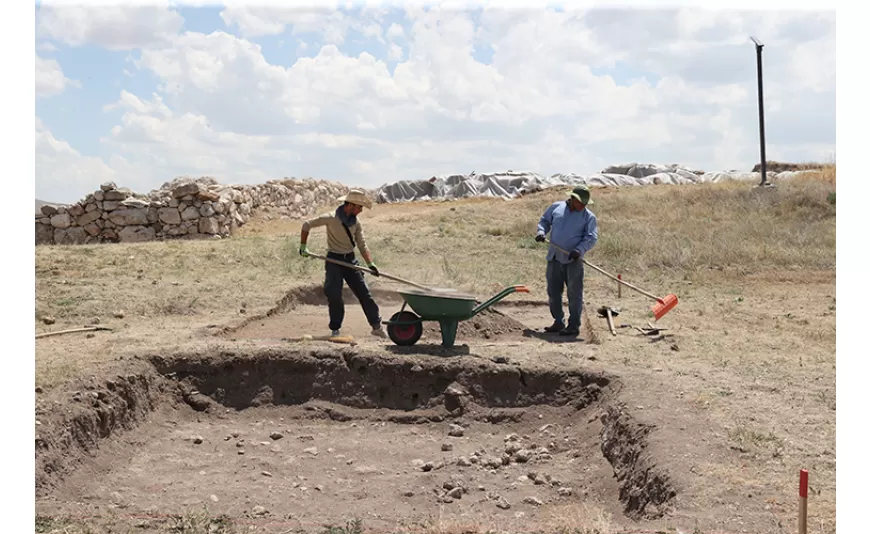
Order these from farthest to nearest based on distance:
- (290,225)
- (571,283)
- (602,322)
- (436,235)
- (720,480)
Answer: (290,225) → (436,235) → (602,322) → (571,283) → (720,480)

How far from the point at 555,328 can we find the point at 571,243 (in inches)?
40.5

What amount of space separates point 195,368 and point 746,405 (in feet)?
15.1

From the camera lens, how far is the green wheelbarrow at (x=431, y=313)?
768 cm

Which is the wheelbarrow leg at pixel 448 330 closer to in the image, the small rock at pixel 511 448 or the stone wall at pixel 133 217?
the small rock at pixel 511 448

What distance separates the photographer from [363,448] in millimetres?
6590

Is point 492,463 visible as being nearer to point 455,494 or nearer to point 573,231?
point 455,494

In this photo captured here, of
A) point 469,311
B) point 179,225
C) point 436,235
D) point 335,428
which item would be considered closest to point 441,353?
point 469,311

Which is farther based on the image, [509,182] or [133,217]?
[509,182]

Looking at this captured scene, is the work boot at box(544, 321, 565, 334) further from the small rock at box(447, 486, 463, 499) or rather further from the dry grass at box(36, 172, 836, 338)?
the small rock at box(447, 486, 463, 499)

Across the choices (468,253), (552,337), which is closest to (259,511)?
(552,337)

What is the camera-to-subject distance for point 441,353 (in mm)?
7797

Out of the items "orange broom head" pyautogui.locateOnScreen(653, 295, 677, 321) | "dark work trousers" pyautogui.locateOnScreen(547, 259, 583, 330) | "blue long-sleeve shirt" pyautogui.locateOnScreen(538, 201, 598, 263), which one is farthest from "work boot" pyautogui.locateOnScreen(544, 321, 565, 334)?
"orange broom head" pyautogui.locateOnScreen(653, 295, 677, 321)

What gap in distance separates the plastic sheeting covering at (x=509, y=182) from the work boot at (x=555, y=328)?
20.9 metres

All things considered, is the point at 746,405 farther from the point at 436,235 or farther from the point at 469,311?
the point at 436,235
